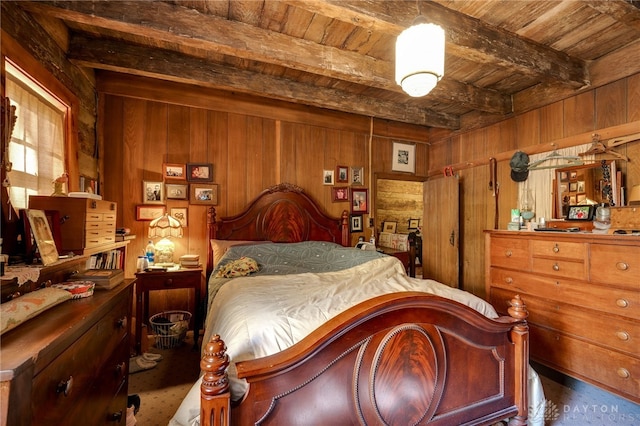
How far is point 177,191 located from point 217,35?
1.70 metres

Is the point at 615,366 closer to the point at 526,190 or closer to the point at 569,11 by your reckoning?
the point at 526,190

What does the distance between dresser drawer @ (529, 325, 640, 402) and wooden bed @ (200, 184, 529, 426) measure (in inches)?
37.9

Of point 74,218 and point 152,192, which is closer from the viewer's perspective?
point 74,218

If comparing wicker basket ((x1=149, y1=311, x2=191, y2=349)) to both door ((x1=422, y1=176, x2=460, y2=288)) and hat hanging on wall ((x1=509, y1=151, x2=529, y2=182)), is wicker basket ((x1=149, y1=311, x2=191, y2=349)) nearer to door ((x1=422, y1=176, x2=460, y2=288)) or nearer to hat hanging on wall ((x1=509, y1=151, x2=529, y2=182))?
door ((x1=422, y1=176, x2=460, y2=288))

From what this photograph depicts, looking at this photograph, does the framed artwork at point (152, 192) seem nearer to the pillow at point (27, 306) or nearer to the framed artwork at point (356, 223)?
the pillow at point (27, 306)

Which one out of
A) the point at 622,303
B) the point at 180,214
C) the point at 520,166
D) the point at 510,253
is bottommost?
the point at 622,303

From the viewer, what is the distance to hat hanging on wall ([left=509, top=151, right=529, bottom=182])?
10.3 ft

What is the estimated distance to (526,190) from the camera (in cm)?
321

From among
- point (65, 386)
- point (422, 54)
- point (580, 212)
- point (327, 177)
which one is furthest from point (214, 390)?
point (580, 212)

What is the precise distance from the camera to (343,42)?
2400mm

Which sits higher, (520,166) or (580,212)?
(520,166)

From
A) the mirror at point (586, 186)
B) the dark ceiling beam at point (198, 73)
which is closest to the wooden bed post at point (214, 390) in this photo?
the dark ceiling beam at point (198, 73)

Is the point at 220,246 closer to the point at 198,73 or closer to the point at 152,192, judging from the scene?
the point at 152,192

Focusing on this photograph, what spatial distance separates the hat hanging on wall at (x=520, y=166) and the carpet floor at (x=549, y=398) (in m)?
1.88
